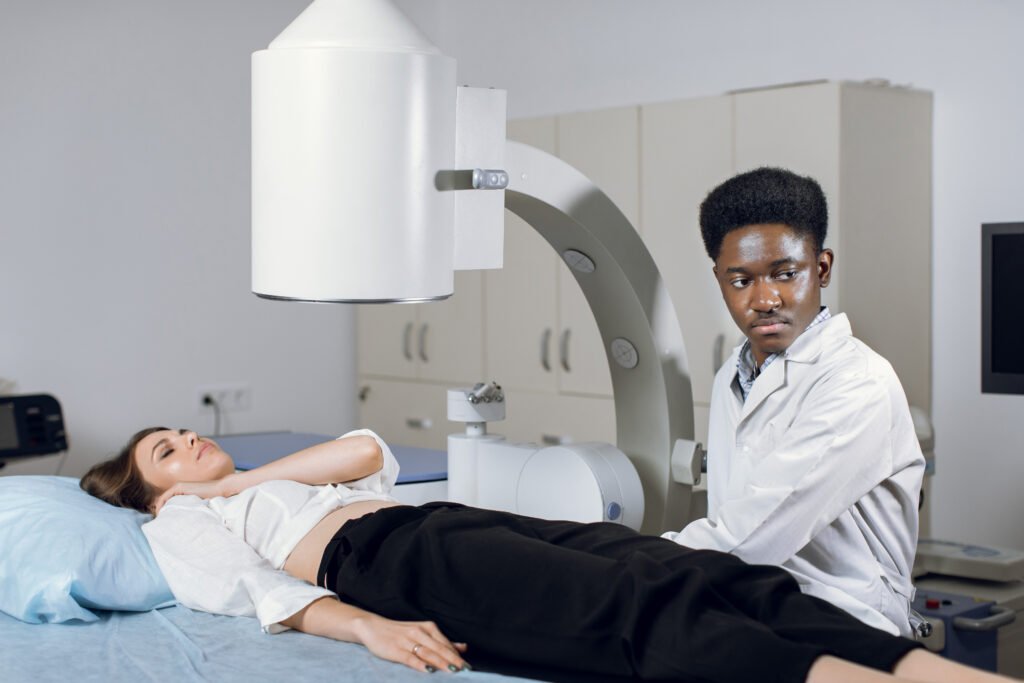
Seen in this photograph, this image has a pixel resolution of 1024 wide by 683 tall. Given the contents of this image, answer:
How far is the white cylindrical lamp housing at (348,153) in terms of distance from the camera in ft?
4.71

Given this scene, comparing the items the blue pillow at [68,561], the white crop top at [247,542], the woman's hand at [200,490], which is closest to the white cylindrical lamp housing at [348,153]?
the white crop top at [247,542]

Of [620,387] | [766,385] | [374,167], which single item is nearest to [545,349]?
[620,387]

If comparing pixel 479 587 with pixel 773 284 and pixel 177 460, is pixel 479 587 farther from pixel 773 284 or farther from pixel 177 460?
pixel 177 460

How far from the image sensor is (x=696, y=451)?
1866 mm

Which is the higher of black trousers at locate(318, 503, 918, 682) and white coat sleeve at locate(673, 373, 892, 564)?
white coat sleeve at locate(673, 373, 892, 564)

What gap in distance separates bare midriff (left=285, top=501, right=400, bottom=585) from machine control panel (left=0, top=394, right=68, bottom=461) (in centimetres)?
146

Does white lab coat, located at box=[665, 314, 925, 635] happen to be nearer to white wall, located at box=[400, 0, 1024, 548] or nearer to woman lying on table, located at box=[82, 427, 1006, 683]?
woman lying on table, located at box=[82, 427, 1006, 683]

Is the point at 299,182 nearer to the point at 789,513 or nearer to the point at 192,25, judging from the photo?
the point at 789,513

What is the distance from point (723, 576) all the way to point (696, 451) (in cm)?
43

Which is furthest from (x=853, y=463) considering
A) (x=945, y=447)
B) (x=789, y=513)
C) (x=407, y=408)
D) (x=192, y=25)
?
(x=192, y=25)

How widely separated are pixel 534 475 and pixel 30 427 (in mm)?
1801

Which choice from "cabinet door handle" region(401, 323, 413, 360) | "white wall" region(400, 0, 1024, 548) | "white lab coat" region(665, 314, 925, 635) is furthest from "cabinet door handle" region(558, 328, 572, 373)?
"white lab coat" region(665, 314, 925, 635)

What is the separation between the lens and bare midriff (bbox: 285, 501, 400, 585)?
1.89 metres

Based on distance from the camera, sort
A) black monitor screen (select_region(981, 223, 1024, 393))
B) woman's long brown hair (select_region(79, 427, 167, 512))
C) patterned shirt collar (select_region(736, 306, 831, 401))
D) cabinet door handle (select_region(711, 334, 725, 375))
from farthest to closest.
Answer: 1. cabinet door handle (select_region(711, 334, 725, 375))
2. black monitor screen (select_region(981, 223, 1024, 393))
3. woman's long brown hair (select_region(79, 427, 167, 512))
4. patterned shirt collar (select_region(736, 306, 831, 401))
